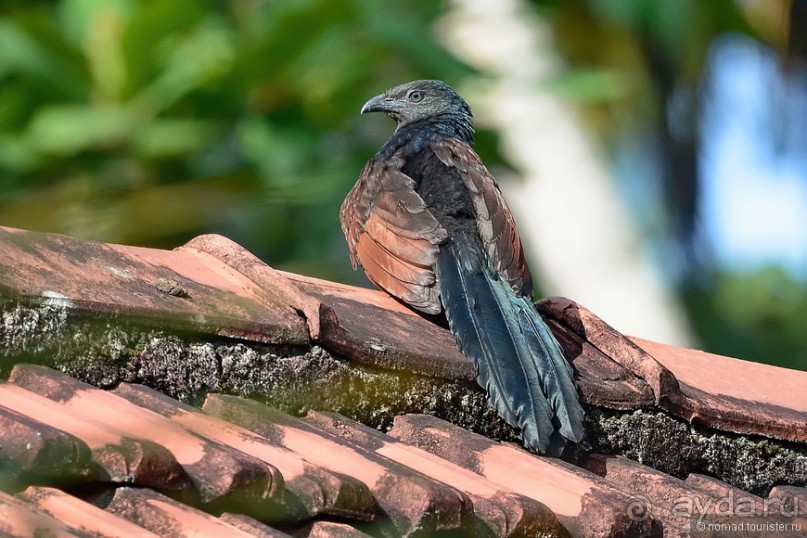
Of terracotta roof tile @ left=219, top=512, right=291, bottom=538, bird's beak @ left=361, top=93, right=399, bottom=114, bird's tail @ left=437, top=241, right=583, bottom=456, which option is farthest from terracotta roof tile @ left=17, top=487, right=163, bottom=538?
bird's beak @ left=361, top=93, right=399, bottom=114

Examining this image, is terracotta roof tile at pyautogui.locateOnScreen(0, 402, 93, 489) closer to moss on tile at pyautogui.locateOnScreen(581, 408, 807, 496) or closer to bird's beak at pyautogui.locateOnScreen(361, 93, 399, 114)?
moss on tile at pyautogui.locateOnScreen(581, 408, 807, 496)

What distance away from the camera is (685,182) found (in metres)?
12.2

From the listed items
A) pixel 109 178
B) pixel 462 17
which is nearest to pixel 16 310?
pixel 109 178

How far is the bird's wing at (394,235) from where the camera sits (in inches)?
137

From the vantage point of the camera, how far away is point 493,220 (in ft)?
12.7

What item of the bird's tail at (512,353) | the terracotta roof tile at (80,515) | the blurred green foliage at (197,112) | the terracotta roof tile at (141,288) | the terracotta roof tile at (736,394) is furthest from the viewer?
the terracotta roof tile at (736,394)

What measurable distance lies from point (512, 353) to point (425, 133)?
2.16 meters

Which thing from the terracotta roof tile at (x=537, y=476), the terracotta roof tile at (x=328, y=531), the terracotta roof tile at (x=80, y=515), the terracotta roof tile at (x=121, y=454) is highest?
the terracotta roof tile at (x=537, y=476)

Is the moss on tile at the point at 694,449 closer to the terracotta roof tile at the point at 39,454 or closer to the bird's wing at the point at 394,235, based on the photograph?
the bird's wing at the point at 394,235

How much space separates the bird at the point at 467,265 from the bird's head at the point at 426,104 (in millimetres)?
536

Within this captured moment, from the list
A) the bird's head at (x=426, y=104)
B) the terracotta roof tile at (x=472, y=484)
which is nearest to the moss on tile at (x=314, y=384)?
the terracotta roof tile at (x=472, y=484)

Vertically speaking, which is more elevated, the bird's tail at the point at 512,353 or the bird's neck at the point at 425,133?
the bird's neck at the point at 425,133

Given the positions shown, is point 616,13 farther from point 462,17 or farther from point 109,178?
point 109,178

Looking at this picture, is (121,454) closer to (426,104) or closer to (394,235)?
(394,235)
